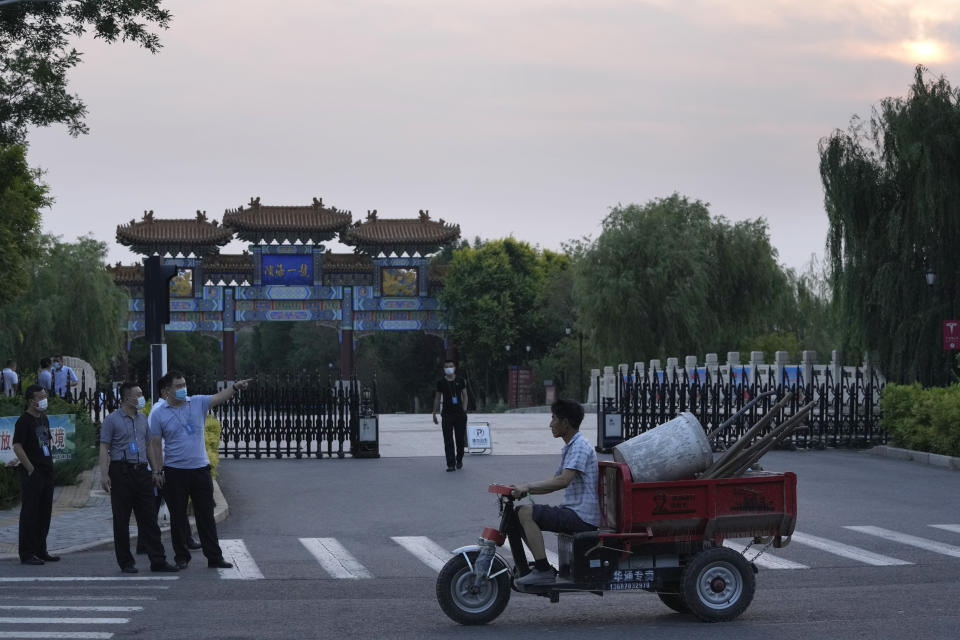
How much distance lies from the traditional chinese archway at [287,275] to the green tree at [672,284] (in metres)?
11.1

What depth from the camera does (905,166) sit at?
33.1 meters

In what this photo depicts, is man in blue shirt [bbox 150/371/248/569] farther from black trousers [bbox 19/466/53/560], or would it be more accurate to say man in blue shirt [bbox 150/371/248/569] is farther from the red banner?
the red banner

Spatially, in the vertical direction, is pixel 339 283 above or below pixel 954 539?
above

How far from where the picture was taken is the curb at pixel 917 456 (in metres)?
24.3

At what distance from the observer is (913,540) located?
1409cm

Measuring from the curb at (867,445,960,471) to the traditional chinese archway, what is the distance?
1803 inches

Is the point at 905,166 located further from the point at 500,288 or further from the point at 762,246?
the point at 500,288

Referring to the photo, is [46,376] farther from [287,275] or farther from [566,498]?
[287,275]

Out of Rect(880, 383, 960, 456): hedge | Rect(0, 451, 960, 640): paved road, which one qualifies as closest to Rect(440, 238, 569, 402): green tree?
Rect(880, 383, 960, 456): hedge

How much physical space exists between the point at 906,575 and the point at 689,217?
55.5 metres

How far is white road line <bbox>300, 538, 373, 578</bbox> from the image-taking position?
12227 mm

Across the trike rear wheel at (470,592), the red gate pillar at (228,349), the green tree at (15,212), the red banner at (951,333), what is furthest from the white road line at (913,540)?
the red gate pillar at (228,349)

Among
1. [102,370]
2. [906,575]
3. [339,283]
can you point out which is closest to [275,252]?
[339,283]

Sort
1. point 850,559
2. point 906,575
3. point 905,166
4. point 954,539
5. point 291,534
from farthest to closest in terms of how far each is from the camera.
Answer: point 905,166, point 291,534, point 954,539, point 850,559, point 906,575
